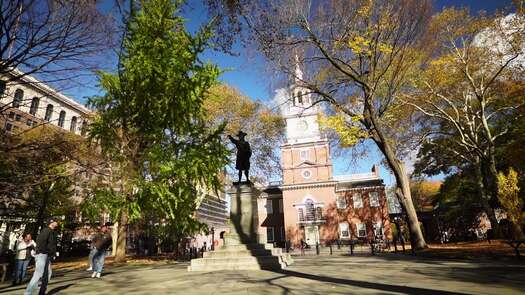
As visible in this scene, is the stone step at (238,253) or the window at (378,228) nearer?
the stone step at (238,253)

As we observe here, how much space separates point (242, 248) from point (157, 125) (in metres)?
7.05

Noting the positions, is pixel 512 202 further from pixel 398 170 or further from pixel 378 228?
pixel 378 228

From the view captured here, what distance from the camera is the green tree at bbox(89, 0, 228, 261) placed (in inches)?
473

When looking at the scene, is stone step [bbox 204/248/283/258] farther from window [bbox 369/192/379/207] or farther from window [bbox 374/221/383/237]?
window [bbox 369/192/379/207]

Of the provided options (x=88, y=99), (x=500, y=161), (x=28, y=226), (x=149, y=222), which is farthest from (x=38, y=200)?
(x=500, y=161)

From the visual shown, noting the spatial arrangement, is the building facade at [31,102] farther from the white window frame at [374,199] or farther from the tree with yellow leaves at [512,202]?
the white window frame at [374,199]

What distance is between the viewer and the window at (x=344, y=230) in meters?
35.0

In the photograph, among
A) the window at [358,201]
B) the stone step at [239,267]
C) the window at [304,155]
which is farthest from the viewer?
the window at [304,155]

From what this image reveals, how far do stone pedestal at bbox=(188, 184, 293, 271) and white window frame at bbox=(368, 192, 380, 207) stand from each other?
89.9 ft

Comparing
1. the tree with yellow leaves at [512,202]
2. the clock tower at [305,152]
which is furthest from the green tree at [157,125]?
the clock tower at [305,152]

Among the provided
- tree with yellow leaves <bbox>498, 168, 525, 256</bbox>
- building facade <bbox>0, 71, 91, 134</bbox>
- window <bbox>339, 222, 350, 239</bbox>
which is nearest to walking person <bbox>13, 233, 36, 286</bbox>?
building facade <bbox>0, 71, 91, 134</bbox>

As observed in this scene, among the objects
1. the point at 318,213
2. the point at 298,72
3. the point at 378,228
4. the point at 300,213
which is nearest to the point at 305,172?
the point at 300,213

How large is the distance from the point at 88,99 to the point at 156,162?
4.77 metres

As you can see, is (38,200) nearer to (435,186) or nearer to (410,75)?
(410,75)
